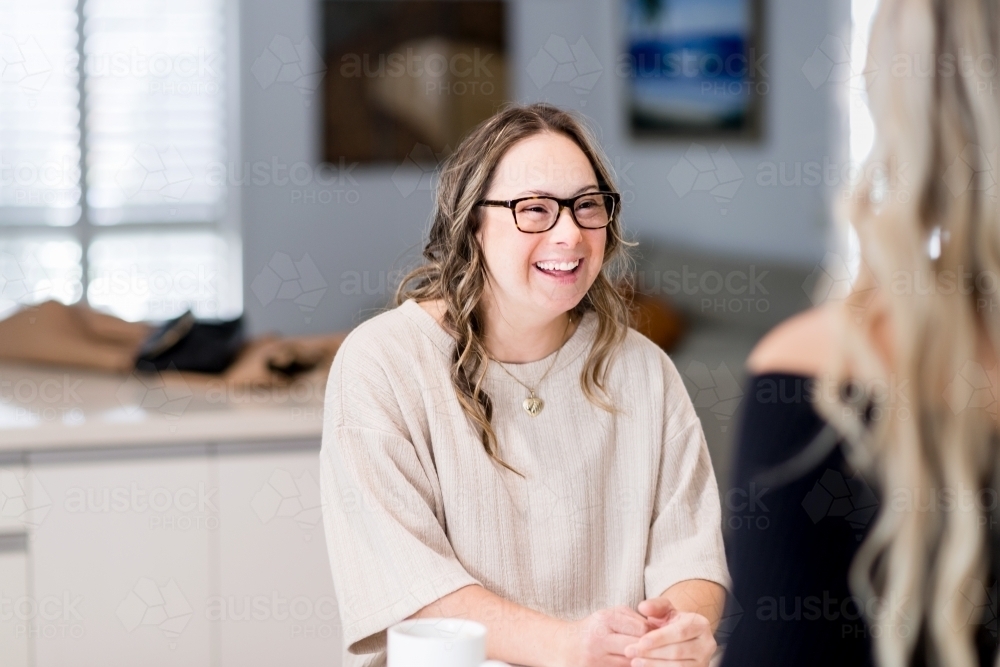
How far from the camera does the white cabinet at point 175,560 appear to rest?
1.68 m

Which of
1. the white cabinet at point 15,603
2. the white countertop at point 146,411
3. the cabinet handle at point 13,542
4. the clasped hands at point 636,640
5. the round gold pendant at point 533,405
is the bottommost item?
the white cabinet at point 15,603

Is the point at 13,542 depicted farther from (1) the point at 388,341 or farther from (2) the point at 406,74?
(2) the point at 406,74

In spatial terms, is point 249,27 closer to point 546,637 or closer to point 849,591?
point 546,637

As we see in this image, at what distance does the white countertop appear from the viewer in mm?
1663

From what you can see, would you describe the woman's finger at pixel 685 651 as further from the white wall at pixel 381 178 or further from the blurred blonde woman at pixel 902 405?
the white wall at pixel 381 178

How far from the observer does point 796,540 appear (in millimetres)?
575

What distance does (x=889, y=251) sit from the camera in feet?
1.62

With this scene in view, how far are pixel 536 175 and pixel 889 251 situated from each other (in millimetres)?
726

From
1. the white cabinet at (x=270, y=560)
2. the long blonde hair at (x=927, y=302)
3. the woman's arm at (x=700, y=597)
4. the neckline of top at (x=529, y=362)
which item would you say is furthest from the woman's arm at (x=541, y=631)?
the white cabinet at (x=270, y=560)

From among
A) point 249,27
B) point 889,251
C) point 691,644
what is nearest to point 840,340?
point 889,251

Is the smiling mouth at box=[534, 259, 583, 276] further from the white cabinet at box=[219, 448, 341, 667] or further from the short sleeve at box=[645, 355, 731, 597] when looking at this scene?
the white cabinet at box=[219, 448, 341, 667]

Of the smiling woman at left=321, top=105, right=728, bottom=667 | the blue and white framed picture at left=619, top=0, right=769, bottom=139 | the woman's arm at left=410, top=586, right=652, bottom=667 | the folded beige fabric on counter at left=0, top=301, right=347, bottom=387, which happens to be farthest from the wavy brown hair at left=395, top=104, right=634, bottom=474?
the blue and white framed picture at left=619, top=0, right=769, bottom=139

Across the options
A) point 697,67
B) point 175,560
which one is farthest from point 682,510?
point 697,67

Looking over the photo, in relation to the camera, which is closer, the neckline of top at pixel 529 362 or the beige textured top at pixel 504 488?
the beige textured top at pixel 504 488
